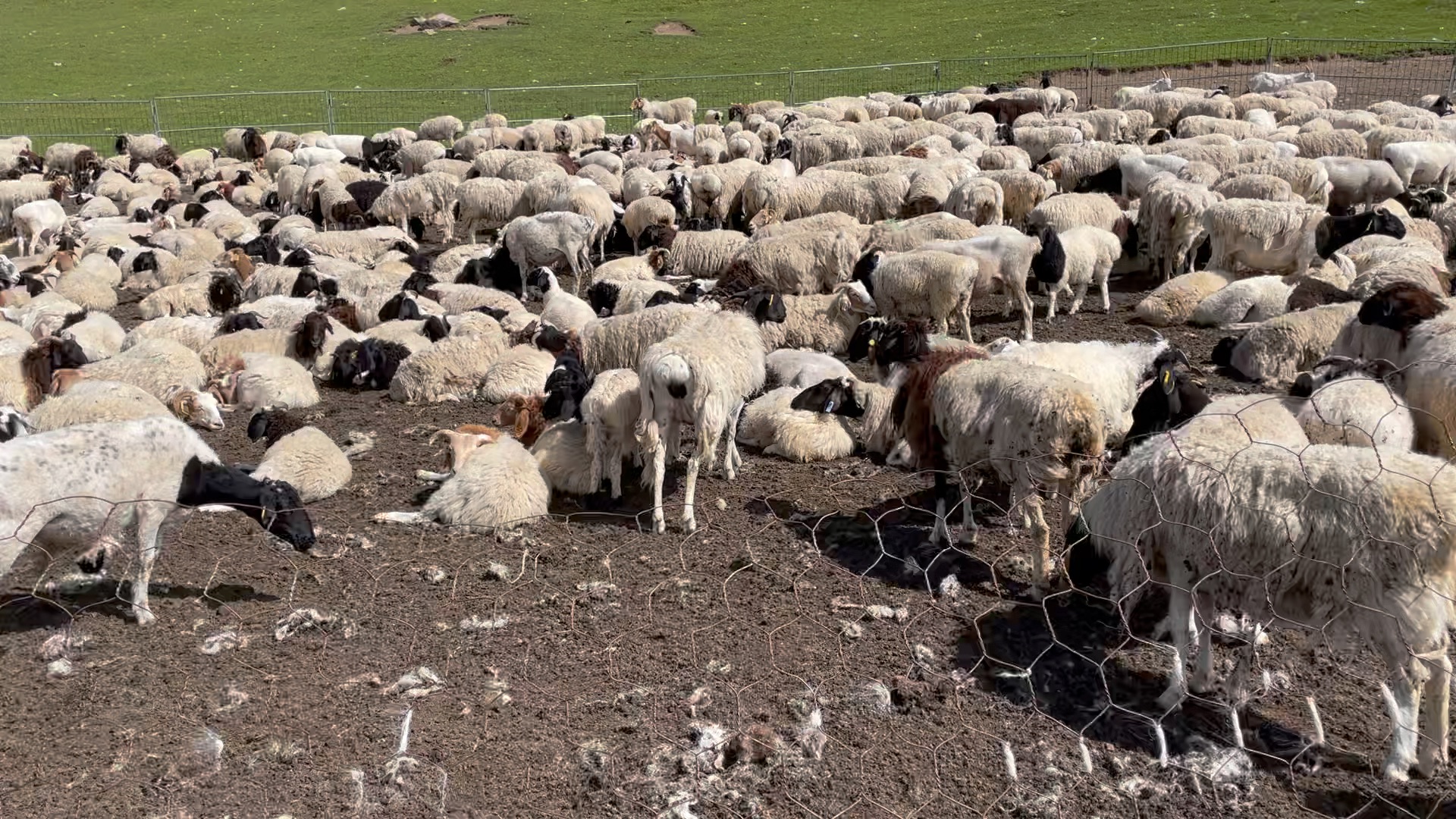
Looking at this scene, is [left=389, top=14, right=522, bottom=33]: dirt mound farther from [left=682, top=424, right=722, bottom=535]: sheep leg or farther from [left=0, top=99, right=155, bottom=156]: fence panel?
[left=682, top=424, right=722, bottom=535]: sheep leg

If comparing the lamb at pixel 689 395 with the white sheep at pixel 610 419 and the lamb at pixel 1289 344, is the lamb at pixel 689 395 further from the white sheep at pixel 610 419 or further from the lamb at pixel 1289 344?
the lamb at pixel 1289 344

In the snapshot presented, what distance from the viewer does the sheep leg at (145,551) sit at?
5320mm

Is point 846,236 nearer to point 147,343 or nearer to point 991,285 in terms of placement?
point 991,285

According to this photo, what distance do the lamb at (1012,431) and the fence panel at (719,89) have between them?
28.9 meters

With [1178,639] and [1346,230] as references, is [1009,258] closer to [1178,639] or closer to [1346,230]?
[1346,230]

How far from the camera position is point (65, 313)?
1145cm

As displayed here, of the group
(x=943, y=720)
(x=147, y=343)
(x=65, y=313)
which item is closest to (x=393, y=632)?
(x=943, y=720)

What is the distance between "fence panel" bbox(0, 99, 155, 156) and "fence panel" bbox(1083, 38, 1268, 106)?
28.5 m

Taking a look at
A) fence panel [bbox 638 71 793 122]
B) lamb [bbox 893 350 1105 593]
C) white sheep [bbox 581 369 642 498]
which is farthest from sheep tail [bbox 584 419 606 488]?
fence panel [bbox 638 71 793 122]

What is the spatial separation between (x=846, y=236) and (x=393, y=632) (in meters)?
7.70

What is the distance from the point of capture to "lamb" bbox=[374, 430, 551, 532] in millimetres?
6535

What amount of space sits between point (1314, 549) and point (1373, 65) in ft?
113

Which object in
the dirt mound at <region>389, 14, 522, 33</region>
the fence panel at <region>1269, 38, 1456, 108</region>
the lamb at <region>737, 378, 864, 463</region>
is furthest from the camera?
the dirt mound at <region>389, 14, 522, 33</region>

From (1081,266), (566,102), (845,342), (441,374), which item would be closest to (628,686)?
(441,374)
